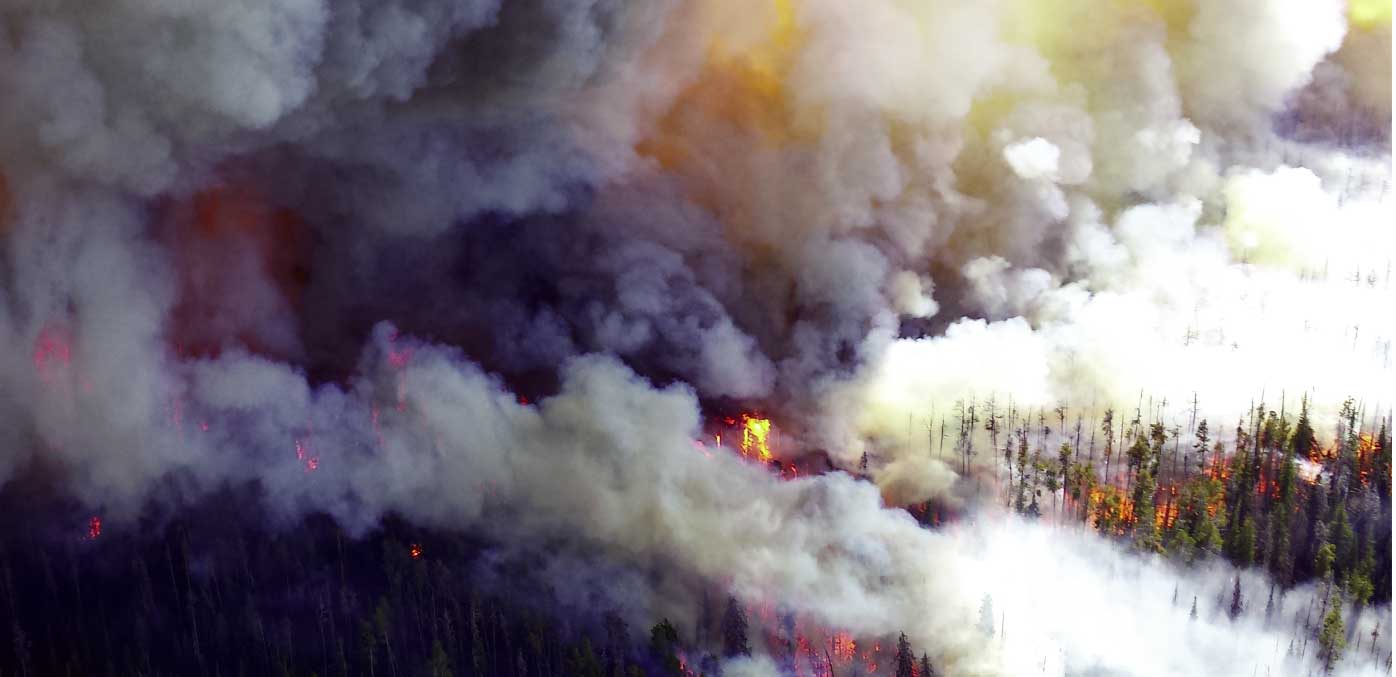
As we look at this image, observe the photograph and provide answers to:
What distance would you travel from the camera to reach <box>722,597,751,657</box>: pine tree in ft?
82.1

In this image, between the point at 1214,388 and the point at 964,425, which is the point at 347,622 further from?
the point at 1214,388

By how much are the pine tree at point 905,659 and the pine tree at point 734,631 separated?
3.17 m

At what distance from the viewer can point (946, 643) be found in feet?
80.1

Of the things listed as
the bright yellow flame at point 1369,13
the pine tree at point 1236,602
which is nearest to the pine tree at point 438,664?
the pine tree at point 1236,602

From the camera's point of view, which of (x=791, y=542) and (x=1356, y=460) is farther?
(x=1356, y=460)

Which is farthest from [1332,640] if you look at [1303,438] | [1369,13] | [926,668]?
[1369,13]

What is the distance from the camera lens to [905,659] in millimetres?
24656

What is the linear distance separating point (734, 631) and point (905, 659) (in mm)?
3584

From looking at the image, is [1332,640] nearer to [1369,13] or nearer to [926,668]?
[926,668]

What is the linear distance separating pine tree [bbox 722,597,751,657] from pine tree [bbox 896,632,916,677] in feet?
10.4

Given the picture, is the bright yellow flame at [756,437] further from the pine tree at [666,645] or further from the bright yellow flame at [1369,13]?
the bright yellow flame at [1369,13]

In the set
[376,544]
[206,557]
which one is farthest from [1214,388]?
[206,557]

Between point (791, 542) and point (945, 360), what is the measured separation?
5382mm

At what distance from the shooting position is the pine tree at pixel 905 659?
80.7 feet
